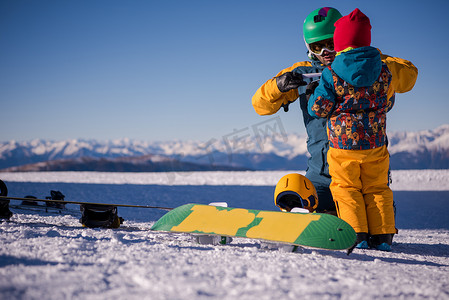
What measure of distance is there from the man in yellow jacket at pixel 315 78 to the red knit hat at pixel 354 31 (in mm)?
258

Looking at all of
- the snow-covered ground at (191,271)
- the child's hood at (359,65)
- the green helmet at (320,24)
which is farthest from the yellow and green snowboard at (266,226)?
the green helmet at (320,24)

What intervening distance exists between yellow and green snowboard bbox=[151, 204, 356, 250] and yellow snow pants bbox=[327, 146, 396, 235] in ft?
1.28

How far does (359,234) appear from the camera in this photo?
1911 mm

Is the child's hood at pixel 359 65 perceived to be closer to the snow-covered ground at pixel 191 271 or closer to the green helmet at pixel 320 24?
the green helmet at pixel 320 24

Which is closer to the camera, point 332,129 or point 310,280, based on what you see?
point 310,280

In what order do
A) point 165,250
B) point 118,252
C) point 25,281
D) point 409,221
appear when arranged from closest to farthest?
point 25,281
point 118,252
point 165,250
point 409,221

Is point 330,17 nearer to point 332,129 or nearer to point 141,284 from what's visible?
point 332,129

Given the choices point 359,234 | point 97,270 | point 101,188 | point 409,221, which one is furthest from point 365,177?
point 101,188

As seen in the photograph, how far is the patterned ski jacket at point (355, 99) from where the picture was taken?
1851 mm

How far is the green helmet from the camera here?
88.9 inches

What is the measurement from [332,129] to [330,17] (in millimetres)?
751

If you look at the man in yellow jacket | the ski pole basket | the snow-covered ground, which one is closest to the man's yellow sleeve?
the man in yellow jacket

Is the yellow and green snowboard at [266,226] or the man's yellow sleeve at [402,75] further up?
the man's yellow sleeve at [402,75]

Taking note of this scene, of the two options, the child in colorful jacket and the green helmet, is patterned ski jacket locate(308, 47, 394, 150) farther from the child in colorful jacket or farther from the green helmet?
the green helmet
